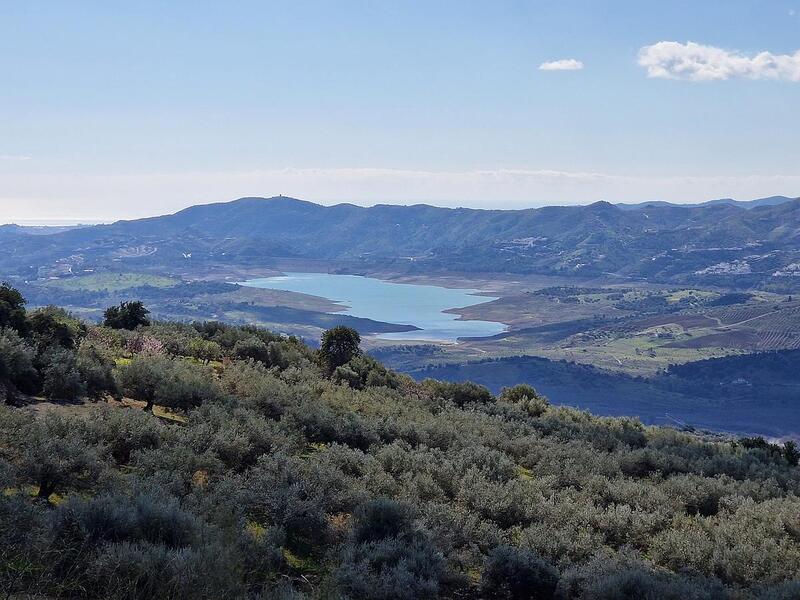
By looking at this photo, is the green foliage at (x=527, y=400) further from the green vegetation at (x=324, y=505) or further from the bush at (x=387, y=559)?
the bush at (x=387, y=559)

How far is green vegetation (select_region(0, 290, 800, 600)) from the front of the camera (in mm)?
5496

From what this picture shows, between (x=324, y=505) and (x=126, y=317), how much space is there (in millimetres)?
19909

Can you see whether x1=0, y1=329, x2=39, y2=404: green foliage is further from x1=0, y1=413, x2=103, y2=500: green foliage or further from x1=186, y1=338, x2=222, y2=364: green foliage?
x1=186, y1=338, x2=222, y2=364: green foliage

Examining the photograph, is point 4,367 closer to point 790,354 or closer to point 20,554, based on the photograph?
point 20,554

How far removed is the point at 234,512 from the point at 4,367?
6.87 m

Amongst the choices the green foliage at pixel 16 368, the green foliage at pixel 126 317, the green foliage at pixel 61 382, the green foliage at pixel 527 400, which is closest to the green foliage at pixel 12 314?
the green foliage at pixel 16 368

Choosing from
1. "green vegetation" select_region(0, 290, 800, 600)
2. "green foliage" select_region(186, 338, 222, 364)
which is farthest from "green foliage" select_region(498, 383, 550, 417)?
"green foliage" select_region(186, 338, 222, 364)

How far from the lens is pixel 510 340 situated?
14300cm

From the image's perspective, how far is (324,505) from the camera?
8086 mm

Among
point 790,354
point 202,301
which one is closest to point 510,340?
point 790,354

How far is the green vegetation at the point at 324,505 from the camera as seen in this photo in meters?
5.50

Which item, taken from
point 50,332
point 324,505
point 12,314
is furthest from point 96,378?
point 324,505

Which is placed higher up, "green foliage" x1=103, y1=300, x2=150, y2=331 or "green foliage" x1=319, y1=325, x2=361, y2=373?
"green foliage" x1=103, y1=300, x2=150, y2=331

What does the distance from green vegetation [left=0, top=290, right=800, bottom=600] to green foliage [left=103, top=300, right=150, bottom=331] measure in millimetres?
9508
